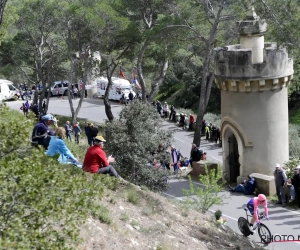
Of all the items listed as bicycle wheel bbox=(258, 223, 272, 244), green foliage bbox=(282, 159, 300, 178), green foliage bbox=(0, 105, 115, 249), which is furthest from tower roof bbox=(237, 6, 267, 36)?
green foliage bbox=(0, 105, 115, 249)

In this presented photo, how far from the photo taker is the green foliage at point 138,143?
49.6ft

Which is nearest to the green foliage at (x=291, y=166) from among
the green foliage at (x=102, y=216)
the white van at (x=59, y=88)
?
the green foliage at (x=102, y=216)

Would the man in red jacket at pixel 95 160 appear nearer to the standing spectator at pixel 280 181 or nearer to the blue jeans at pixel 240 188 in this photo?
the standing spectator at pixel 280 181

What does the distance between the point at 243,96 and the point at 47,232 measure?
13.7 meters

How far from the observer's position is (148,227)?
9695 mm

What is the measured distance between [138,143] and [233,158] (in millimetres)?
5235

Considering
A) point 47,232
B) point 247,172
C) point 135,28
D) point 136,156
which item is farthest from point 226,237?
point 135,28

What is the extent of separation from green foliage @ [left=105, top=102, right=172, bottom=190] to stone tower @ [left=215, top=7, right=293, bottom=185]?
343cm

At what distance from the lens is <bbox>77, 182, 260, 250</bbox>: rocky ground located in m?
8.55

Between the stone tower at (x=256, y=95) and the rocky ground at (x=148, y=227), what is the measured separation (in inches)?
269

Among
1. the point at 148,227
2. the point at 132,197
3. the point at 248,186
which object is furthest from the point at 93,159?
the point at 248,186

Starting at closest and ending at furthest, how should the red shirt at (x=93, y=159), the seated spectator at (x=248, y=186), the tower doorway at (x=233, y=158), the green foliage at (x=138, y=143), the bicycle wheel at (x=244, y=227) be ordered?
the red shirt at (x=93, y=159) < the bicycle wheel at (x=244, y=227) < the green foliage at (x=138, y=143) < the seated spectator at (x=248, y=186) < the tower doorway at (x=233, y=158)

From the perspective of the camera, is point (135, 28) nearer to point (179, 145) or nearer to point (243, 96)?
point (179, 145)

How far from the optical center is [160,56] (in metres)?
31.0
